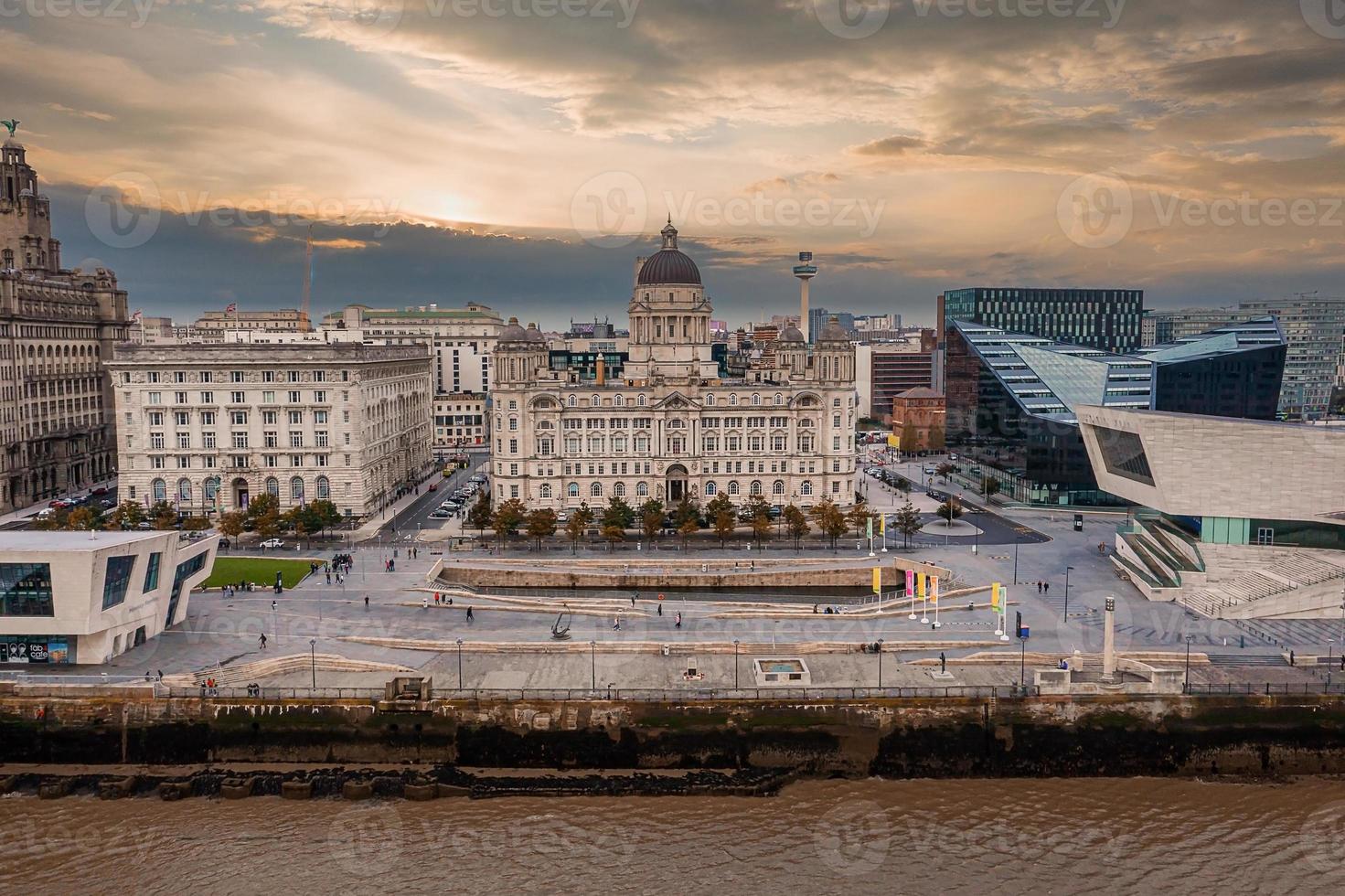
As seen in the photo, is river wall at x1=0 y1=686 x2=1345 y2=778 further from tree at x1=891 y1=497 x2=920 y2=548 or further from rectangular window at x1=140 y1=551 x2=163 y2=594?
tree at x1=891 y1=497 x2=920 y2=548

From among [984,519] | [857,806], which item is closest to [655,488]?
[984,519]

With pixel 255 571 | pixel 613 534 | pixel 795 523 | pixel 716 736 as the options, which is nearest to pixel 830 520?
pixel 795 523

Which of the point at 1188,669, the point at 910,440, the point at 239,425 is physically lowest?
the point at 1188,669

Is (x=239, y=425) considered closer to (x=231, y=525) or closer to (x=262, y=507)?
(x=262, y=507)

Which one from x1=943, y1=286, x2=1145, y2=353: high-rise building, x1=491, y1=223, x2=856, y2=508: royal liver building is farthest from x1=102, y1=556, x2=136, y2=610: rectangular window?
x1=943, y1=286, x2=1145, y2=353: high-rise building

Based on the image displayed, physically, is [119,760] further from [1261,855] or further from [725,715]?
[1261,855]

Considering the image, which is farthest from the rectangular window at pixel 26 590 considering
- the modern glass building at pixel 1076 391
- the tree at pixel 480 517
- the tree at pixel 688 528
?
the modern glass building at pixel 1076 391

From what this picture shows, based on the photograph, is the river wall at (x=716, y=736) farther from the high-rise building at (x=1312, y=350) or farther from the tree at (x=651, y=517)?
the high-rise building at (x=1312, y=350)
